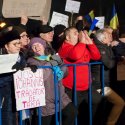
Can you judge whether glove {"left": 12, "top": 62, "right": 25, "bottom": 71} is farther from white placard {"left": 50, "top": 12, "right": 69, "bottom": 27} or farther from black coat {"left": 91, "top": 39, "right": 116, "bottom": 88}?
white placard {"left": 50, "top": 12, "right": 69, "bottom": 27}

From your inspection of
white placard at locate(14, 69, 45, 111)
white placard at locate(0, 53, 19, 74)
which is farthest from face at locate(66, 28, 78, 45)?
white placard at locate(0, 53, 19, 74)

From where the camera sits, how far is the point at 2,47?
5621 millimetres

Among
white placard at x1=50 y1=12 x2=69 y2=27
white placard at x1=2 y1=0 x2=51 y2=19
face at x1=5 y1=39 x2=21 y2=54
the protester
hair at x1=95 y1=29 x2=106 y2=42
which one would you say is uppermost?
white placard at x1=2 y1=0 x2=51 y2=19

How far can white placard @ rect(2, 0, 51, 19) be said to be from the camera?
745 centimetres

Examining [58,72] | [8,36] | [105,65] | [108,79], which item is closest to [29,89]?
[58,72]

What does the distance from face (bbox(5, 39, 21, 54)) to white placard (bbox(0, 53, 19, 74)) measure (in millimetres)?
152

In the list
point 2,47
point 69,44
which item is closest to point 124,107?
point 69,44

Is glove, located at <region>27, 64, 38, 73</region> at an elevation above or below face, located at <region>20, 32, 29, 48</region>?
below

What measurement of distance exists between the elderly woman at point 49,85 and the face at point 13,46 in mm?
293

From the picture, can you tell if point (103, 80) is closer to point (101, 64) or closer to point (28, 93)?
point (101, 64)

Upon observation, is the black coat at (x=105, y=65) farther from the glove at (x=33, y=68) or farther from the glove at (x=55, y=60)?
the glove at (x=33, y=68)

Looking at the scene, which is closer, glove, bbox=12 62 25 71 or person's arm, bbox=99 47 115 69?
glove, bbox=12 62 25 71

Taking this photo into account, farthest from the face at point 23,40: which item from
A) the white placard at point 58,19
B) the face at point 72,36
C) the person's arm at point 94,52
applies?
the white placard at point 58,19

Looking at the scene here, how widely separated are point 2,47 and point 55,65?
2.46 ft
